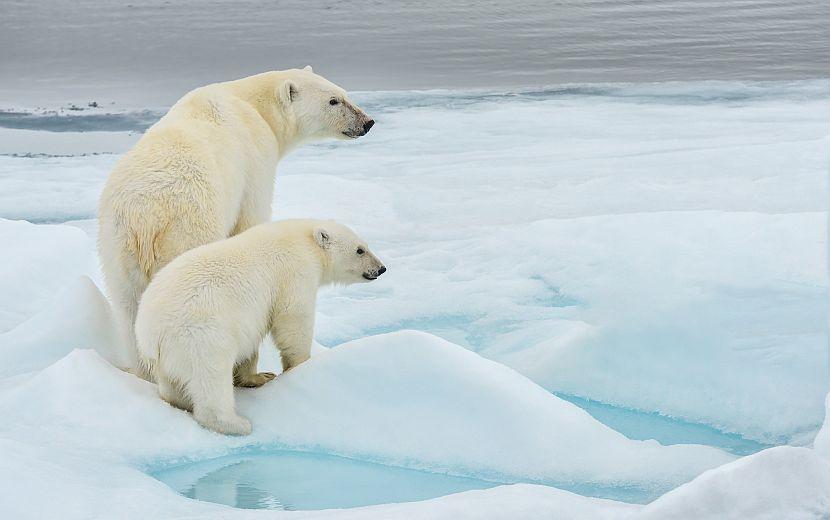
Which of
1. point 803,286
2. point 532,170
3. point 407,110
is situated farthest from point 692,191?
point 407,110

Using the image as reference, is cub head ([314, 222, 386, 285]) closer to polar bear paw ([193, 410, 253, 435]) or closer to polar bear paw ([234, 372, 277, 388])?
polar bear paw ([234, 372, 277, 388])

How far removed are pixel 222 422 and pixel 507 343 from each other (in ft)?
4.94

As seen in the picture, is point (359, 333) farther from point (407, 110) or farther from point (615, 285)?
point (407, 110)

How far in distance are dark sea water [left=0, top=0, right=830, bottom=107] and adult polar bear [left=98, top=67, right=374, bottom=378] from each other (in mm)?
6076

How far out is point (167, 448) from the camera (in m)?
3.12

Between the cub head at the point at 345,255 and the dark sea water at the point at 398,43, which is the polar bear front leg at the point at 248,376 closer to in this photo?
the cub head at the point at 345,255

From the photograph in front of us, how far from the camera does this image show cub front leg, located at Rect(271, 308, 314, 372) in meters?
3.46

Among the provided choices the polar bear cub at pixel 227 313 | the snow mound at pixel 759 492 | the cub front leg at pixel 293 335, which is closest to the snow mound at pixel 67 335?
the polar bear cub at pixel 227 313

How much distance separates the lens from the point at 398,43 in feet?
43.4

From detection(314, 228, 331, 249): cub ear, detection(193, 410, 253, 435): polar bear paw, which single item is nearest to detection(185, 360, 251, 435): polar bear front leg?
detection(193, 410, 253, 435): polar bear paw

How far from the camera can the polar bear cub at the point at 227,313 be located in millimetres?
3141

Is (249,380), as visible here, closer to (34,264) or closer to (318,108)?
(318,108)

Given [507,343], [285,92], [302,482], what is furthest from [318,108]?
[302,482]

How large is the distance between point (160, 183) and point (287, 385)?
80 centimetres
